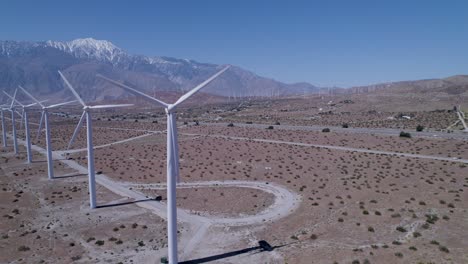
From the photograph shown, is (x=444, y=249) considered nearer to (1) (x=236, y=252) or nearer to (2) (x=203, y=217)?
(1) (x=236, y=252)

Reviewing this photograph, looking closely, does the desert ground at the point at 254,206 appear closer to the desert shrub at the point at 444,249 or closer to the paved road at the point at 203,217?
the paved road at the point at 203,217

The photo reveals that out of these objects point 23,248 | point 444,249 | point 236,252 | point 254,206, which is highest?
point 444,249

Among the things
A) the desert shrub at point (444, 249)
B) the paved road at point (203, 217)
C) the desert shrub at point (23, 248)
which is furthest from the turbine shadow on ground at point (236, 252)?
the desert shrub at point (23, 248)

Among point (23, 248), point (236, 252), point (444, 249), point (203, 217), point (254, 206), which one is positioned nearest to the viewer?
point (444, 249)

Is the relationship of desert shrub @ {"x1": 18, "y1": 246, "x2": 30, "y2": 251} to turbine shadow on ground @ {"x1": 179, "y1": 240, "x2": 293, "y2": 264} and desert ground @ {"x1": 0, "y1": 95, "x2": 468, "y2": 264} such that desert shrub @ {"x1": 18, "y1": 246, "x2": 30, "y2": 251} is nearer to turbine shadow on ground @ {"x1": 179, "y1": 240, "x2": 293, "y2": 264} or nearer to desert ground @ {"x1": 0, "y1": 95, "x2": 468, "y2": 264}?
desert ground @ {"x1": 0, "y1": 95, "x2": 468, "y2": 264}

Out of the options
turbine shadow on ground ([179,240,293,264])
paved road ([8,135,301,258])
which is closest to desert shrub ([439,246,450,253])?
turbine shadow on ground ([179,240,293,264])

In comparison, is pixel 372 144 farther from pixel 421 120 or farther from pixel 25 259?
pixel 25 259

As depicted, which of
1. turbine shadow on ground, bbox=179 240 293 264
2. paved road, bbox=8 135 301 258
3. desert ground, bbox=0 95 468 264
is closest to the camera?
turbine shadow on ground, bbox=179 240 293 264

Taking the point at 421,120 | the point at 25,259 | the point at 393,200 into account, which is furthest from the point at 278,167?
the point at 421,120

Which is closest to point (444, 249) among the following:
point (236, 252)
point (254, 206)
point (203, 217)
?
point (236, 252)
